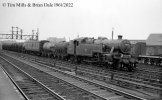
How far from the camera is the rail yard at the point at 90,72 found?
9.98 m

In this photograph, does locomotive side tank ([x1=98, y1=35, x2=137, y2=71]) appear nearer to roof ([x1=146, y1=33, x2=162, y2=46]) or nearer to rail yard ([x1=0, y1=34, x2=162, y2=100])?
rail yard ([x1=0, y1=34, x2=162, y2=100])

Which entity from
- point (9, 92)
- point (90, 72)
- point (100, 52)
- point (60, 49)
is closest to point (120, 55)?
point (100, 52)

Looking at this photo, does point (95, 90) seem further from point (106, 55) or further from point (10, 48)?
point (10, 48)

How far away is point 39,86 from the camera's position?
455 inches

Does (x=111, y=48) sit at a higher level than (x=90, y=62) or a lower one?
higher

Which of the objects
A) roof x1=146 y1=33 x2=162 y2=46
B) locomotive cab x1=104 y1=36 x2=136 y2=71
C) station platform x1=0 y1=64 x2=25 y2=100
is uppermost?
roof x1=146 y1=33 x2=162 y2=46

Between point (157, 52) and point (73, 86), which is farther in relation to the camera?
point (157, 52)

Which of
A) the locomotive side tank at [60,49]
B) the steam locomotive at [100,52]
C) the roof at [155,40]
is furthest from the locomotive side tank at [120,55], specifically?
the roof at [155,40]

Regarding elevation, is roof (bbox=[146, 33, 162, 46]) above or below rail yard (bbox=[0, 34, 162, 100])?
above

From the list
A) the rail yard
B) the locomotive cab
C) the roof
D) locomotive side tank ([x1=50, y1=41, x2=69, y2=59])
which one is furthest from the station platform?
the roof

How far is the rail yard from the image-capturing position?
998 cm

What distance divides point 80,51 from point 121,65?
6.66 metres

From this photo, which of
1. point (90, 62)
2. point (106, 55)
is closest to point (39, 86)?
point (106, 55)

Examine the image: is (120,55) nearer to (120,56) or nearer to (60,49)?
(120,56)
